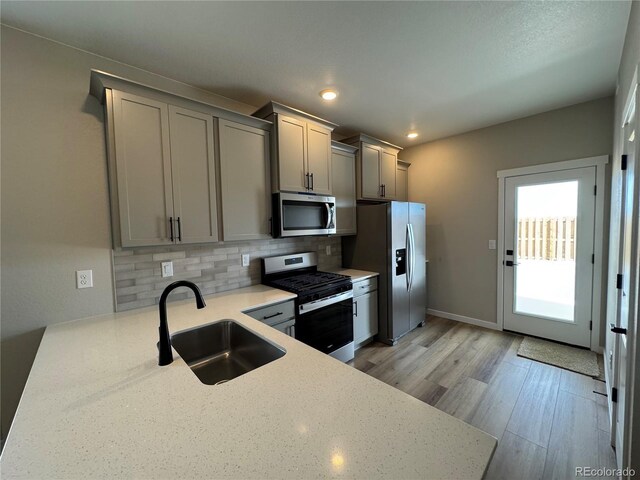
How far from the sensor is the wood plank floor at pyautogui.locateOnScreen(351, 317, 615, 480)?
64.9 inches

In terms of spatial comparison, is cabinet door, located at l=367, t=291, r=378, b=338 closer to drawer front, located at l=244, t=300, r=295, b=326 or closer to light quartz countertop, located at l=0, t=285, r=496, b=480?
drawer front, located at l=244, t=300, r=295, b=326

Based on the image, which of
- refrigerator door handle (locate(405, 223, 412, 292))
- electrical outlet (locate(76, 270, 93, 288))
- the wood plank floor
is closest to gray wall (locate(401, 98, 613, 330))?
the wood plank floor

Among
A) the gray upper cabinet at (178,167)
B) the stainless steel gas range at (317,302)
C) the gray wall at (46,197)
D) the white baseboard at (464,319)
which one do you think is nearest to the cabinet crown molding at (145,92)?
the gray upper cabinet at (178,167)

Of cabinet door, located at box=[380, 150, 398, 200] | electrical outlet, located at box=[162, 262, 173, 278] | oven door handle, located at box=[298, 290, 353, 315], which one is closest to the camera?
electrical outlet, located at box=[162, 262, 173, 278]

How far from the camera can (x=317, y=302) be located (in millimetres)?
2367

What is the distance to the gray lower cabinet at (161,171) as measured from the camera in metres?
1.71

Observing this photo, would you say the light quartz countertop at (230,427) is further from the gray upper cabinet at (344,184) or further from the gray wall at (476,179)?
the gray wall at (476,179)

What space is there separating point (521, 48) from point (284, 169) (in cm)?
199

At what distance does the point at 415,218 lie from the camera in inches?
137

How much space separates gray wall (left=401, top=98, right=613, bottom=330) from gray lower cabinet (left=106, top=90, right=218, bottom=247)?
3.17 m

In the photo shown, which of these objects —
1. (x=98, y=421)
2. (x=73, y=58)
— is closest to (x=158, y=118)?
(x=73, y=58)

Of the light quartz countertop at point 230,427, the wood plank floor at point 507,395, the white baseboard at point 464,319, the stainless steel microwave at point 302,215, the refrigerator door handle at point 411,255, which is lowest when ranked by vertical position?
the wood plank floor at point 507,395

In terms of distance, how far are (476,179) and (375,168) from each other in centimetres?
137

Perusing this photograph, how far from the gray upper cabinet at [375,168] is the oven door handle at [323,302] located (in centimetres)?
136
